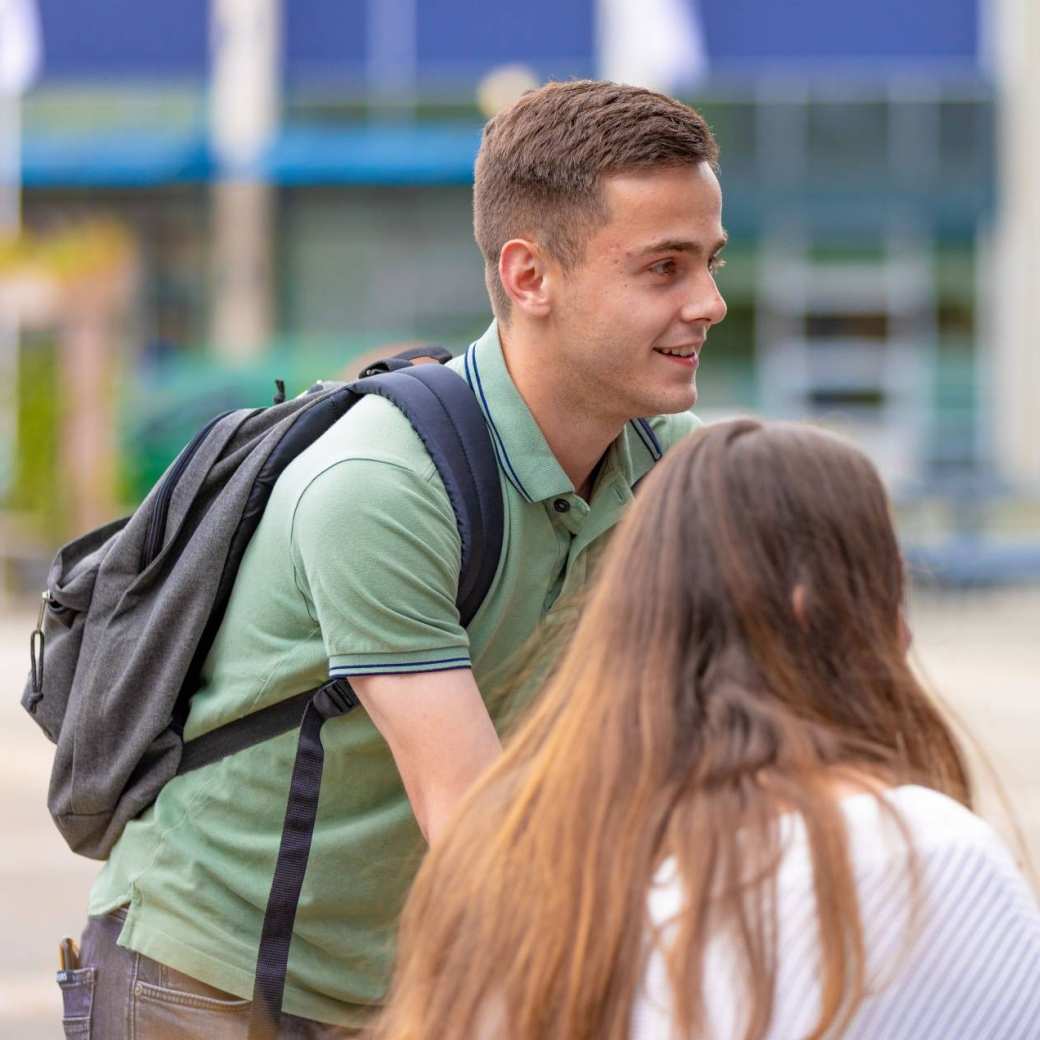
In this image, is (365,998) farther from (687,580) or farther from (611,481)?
(687,580)

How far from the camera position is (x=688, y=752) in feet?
5.49

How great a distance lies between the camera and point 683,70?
78.0 ft

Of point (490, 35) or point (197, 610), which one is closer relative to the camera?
point (197, 610)

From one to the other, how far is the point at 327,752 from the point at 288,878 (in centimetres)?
16

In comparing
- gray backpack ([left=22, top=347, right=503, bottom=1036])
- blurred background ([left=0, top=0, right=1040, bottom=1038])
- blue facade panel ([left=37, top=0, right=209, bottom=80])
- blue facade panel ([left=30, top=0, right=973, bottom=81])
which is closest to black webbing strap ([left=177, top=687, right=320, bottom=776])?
gray backpack ([left=22, top=347, right=503, bottom=1036])

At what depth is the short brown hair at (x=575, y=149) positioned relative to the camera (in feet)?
7.23

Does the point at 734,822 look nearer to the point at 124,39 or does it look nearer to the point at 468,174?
the point at 468,174

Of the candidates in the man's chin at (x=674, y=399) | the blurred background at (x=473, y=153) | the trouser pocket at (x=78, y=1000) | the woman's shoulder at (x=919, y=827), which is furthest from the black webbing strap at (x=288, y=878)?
the blurred background at (x=473, y=153)

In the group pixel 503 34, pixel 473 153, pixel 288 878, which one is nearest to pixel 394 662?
pixel 288 878

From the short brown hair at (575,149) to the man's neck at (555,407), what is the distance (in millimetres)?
74

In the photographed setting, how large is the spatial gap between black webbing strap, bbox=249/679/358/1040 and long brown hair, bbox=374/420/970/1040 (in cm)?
43

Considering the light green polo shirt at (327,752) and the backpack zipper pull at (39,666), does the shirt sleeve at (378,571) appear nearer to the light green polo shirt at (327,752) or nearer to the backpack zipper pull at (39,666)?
the light green polo shirt at (327,752)

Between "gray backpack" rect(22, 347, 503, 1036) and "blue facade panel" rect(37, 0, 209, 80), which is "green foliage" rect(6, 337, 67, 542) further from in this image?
"gray backpack" rect(22, 347, 503, 1036)

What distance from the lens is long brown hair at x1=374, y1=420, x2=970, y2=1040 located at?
1.60m
